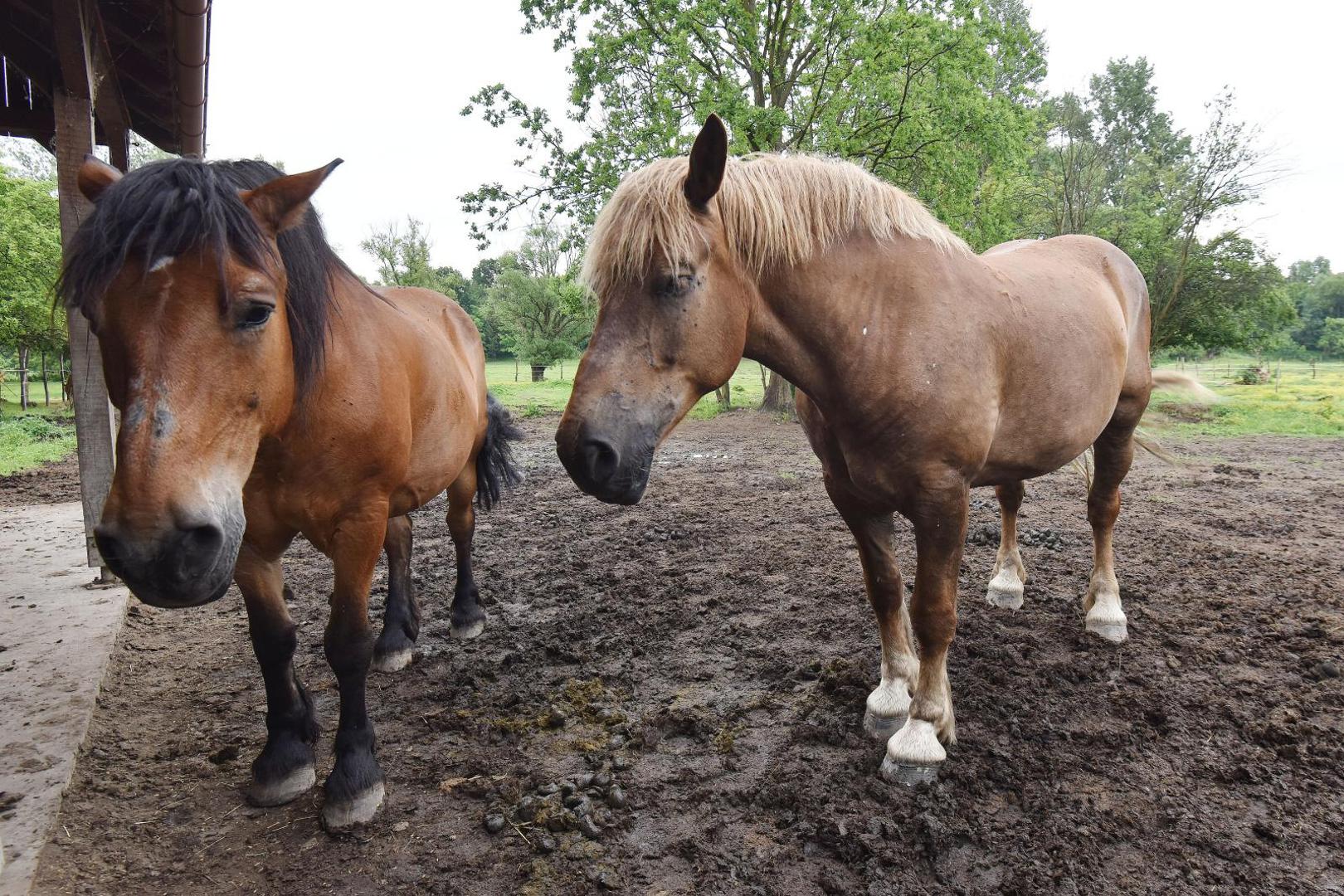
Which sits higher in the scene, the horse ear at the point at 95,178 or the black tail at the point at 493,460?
the horse ear at the point at 95,178

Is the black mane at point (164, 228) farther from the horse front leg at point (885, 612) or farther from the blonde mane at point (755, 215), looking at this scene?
the horse front leg at point (885, 612)

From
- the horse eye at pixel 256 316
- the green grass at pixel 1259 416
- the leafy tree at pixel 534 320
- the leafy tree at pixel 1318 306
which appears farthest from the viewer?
the leafy tree at pixel 1318 306

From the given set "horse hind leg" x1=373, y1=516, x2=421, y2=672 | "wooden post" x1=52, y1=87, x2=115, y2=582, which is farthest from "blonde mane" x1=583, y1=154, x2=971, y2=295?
"wooden post" x1=52, y1=87, x2=115, y2=582

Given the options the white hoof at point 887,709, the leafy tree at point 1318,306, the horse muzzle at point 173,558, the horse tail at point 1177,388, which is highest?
the leafy tree at point 1318,306

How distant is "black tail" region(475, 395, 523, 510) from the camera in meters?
4.27

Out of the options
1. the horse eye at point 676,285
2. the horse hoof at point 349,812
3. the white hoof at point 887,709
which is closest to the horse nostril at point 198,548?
the horse hoof at point 349,812

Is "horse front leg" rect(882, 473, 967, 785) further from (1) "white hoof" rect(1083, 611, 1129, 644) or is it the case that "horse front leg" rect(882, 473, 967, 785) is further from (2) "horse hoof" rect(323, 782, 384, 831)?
(2) "horse hoof" rect(323, 782, 384, 831)

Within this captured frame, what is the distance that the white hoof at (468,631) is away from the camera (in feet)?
12.5

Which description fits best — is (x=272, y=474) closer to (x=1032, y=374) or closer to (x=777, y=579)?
(x=1032, y=374)

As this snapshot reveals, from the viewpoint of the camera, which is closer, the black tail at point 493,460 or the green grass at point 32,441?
the black tail at point 493,460

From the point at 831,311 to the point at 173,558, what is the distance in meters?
1.90

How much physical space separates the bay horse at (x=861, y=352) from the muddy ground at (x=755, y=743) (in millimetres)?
394

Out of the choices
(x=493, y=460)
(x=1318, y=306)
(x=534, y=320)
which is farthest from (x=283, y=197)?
(x=1318, y=306)

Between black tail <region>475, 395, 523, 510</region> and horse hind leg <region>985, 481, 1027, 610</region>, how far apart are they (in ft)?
9.91
